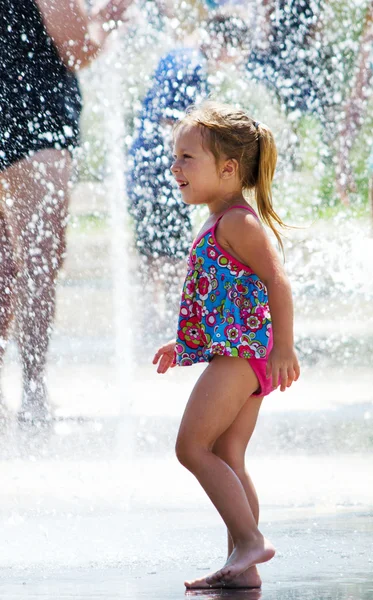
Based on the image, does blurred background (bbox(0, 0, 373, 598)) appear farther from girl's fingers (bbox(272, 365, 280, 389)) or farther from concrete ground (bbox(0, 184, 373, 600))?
girl's fingers (bbox(272, 365, 280, 389))

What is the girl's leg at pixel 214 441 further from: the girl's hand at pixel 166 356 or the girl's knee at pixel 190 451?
the girl's hand at pixel 166 356

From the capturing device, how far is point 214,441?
7.50ft

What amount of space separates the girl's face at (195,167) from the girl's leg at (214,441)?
0.36 m

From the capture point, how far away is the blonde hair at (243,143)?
2.41 metres

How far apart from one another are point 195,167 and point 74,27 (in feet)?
6.68

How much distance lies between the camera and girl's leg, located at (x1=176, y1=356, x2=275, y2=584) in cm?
222

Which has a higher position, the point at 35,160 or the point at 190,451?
the point at 35,160

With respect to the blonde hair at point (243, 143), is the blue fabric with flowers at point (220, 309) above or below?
below

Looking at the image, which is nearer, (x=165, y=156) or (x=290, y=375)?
(x=290, y=375)

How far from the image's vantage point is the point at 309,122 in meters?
5.27

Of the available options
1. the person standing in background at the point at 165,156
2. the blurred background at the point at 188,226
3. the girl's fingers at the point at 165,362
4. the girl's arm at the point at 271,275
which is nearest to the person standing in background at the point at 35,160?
the blurred background at the point at 188,226

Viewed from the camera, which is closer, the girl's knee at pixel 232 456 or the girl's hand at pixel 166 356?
the girl's knee at pixel 232 456

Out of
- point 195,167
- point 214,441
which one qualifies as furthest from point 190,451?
point 195,167

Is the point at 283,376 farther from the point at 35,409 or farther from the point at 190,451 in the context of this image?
the point at 35,409
